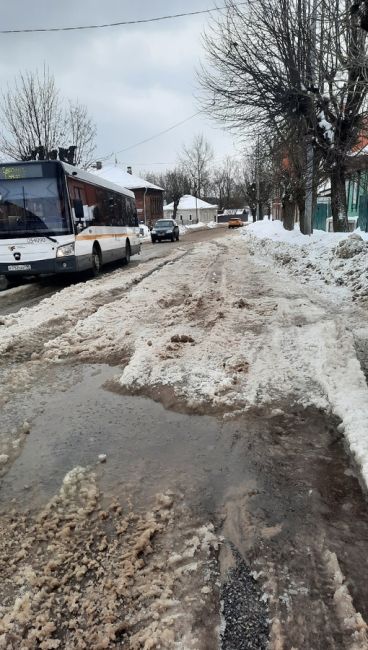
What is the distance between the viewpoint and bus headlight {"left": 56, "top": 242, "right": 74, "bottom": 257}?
1044 centimetres

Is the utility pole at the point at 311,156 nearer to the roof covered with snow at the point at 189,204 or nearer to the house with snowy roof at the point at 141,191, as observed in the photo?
the house with snowy roof at the point at 141,191

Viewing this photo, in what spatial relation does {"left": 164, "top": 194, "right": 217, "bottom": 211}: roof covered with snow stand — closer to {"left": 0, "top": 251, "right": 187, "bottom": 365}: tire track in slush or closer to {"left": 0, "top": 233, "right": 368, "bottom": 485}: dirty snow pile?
{"left": 0, "top": 233, "right": 368, "bottom": 485}: dirty snow pile

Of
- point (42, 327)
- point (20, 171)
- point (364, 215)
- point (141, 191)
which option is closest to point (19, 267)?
point (20, 171)

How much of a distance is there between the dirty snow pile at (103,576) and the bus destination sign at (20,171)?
30.4 feet

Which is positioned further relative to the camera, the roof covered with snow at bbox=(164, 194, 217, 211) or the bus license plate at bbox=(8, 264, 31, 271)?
the roof covered with snow at bbox=(164, 194, 217, 211)

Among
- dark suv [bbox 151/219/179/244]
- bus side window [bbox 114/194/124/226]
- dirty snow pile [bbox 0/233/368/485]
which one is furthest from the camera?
dark suv [bbox 151/219/179/244]

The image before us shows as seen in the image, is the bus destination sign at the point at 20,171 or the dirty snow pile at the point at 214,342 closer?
the dirty snow pile at the point at 214,342

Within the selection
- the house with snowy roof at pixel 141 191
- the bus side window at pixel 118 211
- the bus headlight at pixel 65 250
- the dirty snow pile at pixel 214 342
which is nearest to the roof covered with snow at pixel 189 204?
the house with snowy roof at pixel 141 191

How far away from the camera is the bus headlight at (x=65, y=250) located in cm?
1044

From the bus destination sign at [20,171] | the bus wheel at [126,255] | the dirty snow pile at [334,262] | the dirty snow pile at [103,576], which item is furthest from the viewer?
the bus wheel at [126,255]

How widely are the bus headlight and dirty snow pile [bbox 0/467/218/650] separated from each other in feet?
27.6

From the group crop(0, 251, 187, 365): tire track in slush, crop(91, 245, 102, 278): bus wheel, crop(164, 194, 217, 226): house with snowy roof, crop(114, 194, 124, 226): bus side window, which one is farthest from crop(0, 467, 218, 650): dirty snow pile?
Answer: crop(164, 194, 217, 226): house with snowy roof

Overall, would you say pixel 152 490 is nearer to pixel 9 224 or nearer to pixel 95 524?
pixel 95 524

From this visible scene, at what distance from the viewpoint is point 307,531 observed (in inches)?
94.1
